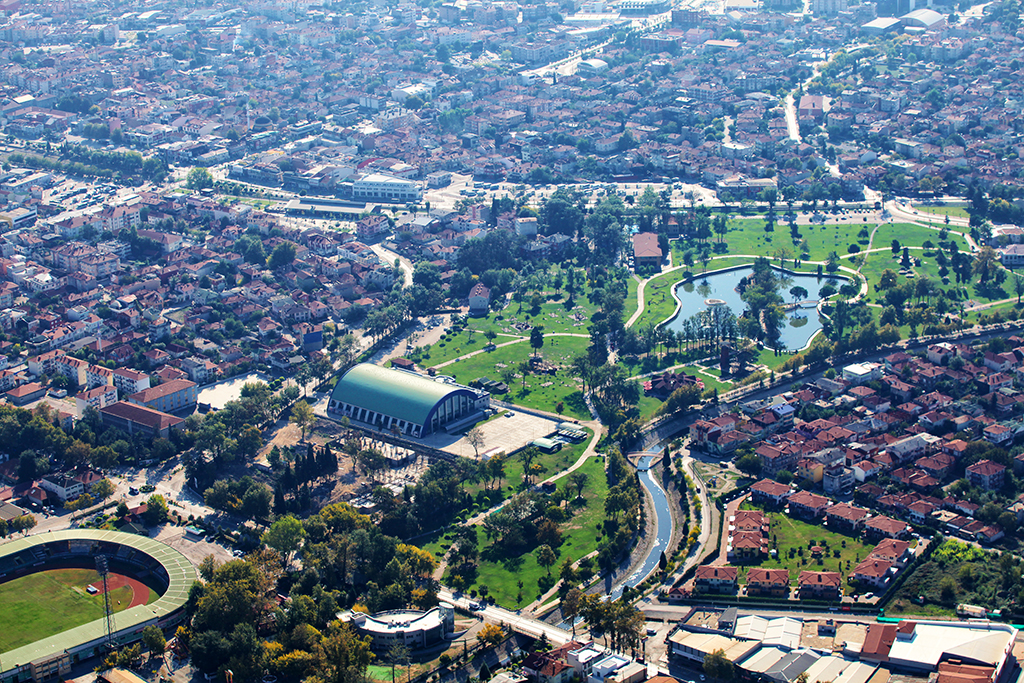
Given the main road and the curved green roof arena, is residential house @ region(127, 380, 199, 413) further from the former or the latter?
the main road

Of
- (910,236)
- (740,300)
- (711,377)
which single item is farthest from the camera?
(910,236)

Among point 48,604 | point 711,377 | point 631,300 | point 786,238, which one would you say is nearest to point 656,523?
point 711,377

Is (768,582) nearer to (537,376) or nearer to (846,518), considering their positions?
(846,518)

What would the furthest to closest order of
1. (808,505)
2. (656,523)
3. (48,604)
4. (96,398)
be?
(96,398) → (656,523) → (808,505) → (48,604)

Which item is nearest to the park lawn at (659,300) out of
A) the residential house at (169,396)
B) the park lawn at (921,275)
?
the park lawn at (921,275)

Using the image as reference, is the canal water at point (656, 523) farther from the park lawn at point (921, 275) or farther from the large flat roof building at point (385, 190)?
the large flat roof building at point (385, 190)

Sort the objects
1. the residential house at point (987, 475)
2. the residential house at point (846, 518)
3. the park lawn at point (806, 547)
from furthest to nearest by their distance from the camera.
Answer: the residential house at point (987, 475), the residential house at point (846, 518), the park lawn at point (806, 547)
